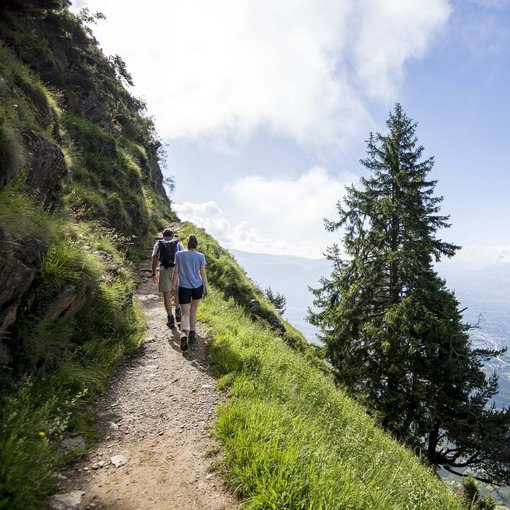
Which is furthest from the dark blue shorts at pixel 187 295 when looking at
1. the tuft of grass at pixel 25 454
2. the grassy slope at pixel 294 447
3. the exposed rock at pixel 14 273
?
the tuft of grass at pixel 25 454

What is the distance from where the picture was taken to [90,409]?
191 inches

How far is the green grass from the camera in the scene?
3.35 metres

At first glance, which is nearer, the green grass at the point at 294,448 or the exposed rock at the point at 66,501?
the exposed rock at the point at 66,501

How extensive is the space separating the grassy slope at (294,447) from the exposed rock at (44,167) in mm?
5931

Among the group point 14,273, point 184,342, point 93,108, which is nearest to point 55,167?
point 14,273

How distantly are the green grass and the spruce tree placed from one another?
8528mm

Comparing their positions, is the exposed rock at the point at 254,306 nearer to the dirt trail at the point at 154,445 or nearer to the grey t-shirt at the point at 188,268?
the grey t-shirt at the point at 188,268

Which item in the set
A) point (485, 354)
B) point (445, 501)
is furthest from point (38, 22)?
point (485, 354)

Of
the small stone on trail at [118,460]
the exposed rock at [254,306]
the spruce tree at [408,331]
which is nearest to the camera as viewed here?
the small stone on trail at [118,460]

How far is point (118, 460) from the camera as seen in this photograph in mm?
3910

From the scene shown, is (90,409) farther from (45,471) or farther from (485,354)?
(485,354)

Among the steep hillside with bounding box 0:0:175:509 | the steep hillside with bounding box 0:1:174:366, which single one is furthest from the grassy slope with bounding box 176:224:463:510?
the steep hillside with bounding box 0:1:174:366

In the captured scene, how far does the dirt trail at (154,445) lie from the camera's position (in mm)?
3359

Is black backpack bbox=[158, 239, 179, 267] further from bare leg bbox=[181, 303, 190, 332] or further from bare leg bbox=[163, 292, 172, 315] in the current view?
bare leg bbox=[181, 303, 190, 332]
